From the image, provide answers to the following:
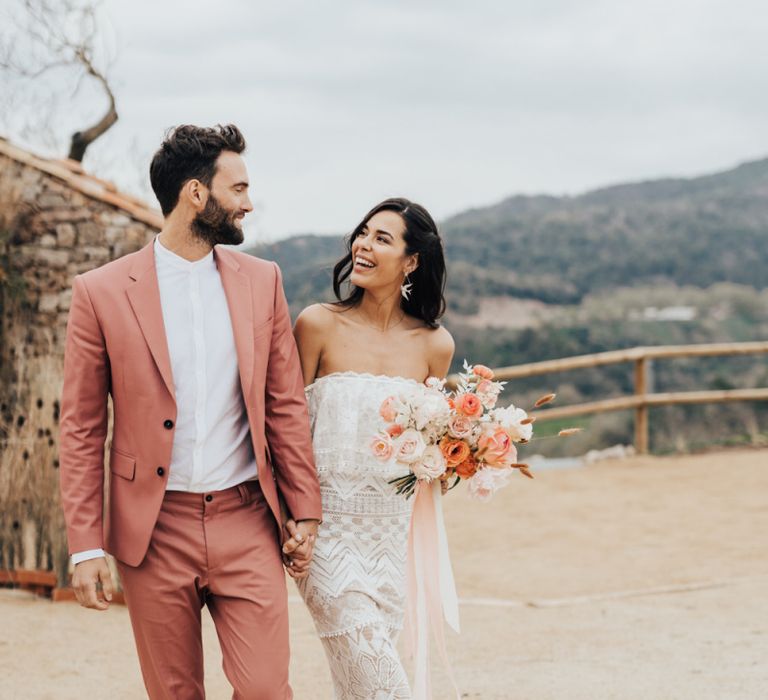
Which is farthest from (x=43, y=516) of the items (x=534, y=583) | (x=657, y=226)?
(x=657, y=226)

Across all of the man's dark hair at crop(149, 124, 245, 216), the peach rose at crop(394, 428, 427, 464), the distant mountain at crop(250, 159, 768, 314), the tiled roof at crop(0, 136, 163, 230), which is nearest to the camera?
the man's dark hair at crop(149, 124, 245, 216)

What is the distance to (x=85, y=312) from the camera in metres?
3.14

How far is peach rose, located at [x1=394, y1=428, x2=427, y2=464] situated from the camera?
134 inches

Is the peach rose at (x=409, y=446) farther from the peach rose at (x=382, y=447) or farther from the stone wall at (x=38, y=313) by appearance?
the stone wall at (x=38, y=313)

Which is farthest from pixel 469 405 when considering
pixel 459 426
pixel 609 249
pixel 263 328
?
pixel 609 249

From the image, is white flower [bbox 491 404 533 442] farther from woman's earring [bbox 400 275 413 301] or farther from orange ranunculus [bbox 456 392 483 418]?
woman's earring [bbox 400 275 413 301]

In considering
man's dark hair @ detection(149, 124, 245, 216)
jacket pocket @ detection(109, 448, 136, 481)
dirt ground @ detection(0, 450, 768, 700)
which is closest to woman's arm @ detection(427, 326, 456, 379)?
man's dark hair @ detection(149, 124, 245, 216)

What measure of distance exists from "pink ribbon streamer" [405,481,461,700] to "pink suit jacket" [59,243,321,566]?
2.90 ft

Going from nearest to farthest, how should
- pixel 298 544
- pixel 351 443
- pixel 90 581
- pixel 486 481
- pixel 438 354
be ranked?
1. pixel 90 581
2. pixel 298 544
3. pixel 486 481
4. pixel 351 443
5. pixel 438 354

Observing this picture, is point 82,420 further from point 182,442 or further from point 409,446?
point 409,446

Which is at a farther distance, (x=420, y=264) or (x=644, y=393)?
(x=644, y=393)

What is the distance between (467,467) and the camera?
141 inches

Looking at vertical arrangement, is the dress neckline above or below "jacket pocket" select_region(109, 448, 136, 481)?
above

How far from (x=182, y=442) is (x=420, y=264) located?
1195mm
